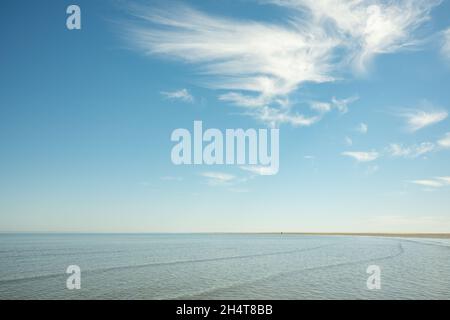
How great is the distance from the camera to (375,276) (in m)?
32.3

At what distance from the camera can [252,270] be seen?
41.8 meters

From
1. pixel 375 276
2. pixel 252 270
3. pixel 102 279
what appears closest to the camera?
pixel 375 276
